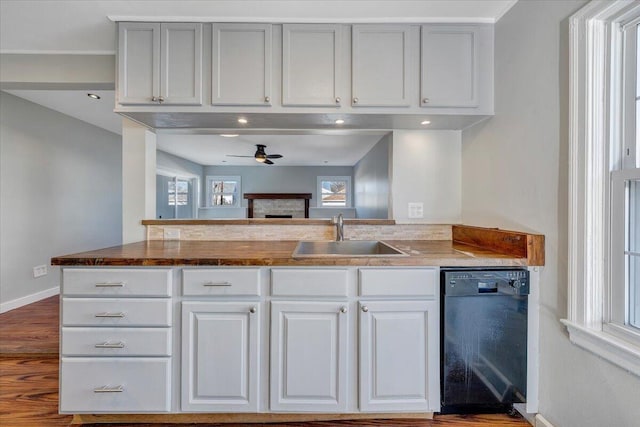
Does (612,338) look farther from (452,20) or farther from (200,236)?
(200,236)

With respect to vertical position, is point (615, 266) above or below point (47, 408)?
above

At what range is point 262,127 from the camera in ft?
7.00

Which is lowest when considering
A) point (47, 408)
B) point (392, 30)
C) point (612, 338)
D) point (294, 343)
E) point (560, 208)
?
point (47, 408)

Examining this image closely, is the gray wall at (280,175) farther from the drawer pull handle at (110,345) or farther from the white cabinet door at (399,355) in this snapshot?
the white cabinet door at (399,355)

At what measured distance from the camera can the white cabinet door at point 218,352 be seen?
1.48 metres

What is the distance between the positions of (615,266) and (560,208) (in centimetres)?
30

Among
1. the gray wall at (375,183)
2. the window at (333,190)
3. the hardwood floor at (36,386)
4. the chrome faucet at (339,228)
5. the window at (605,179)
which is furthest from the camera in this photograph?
the window at (333,190)

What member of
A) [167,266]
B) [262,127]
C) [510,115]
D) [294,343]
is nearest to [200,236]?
[167,266]

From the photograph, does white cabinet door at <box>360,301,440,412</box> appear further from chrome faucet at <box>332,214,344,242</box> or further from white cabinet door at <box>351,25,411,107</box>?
white cabinet door at <box>351,25,411,107</box>

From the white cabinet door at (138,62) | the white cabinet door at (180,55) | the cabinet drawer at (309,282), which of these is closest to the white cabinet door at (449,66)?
the cabinet drawer at (309,282)

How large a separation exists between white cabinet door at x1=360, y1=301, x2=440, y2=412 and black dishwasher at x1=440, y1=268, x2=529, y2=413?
2.8 inches

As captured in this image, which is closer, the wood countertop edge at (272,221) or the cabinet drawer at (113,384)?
the cabinet drawer at (113,384)

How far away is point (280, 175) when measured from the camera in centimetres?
648

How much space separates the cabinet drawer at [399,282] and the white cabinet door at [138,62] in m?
1.64
